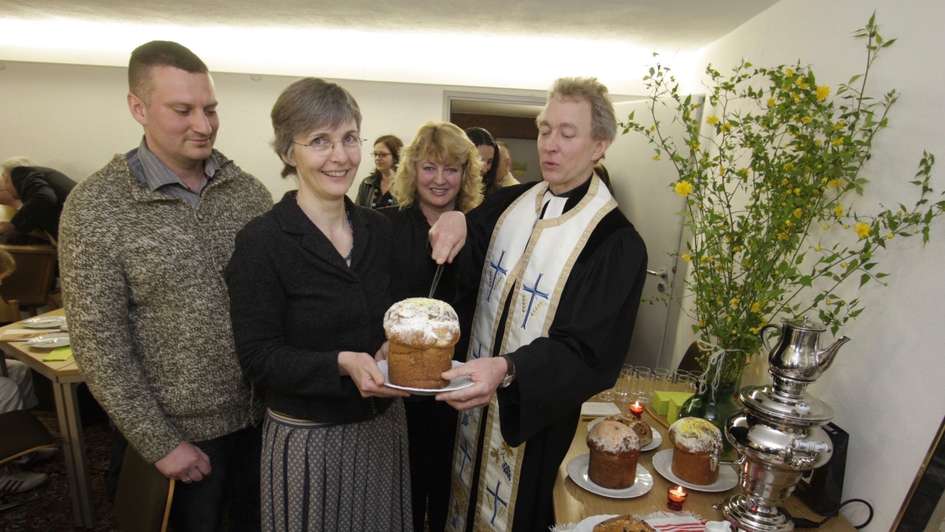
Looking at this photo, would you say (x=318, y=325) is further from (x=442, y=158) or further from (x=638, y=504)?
(x=442, y=158)

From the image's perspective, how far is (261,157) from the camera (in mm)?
5297

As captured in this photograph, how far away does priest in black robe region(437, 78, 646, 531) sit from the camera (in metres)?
1.38

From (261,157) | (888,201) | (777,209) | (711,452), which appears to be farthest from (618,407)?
(261,157)

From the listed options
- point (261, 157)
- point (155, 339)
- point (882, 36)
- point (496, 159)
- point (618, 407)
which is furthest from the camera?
point (261, 157)

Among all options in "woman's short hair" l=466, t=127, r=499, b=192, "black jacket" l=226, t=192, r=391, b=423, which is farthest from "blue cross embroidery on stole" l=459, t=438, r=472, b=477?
"woman's short hair" l=466, t=127, r=499, b=192

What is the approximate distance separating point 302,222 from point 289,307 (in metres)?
0.21

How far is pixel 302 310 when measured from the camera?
4.24 feet

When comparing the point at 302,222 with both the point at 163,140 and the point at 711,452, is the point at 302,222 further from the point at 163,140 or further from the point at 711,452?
the point at 711,452

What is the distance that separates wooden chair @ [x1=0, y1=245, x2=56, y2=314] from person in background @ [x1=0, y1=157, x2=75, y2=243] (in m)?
0.50

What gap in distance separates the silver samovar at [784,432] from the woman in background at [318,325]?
3.21ft

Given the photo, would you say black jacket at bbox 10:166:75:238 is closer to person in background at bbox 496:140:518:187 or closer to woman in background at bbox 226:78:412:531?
person in background at bbox 496:140:518:187

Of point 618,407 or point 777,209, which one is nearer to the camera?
point 777,209

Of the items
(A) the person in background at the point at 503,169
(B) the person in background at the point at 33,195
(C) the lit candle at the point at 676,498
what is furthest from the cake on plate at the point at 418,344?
(B) the person in background at the point at 33,195

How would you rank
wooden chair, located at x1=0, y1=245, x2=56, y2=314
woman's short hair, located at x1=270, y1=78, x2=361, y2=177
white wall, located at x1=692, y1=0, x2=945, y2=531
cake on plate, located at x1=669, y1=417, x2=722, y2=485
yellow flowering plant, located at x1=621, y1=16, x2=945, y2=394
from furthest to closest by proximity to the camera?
wooden chair, located at x1=0, y1=245, x2=56, y2=314
cake on plate, located at x1=669, y1=417, x2=722, y2=485
yellow flowering plant, located at x1=621, y1=16, x2=945, y2=394
white wall, located at x1=692, y1=0, x2=945, y2=531
woman's short hair, located at x1=270, y1=78, x2=361, y2=177
